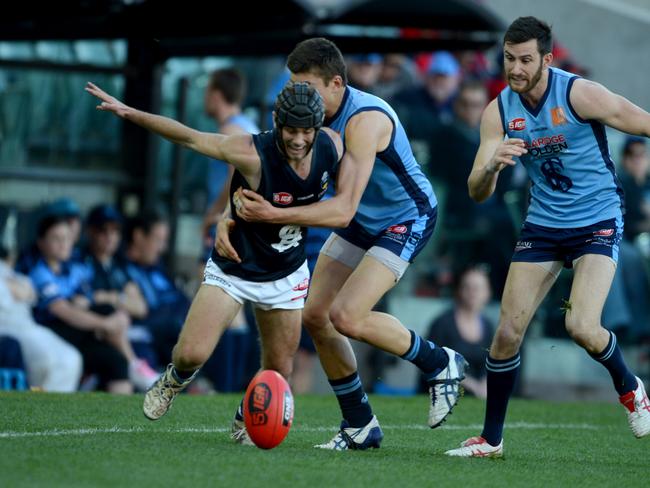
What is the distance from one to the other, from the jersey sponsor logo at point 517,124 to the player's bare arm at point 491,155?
81 millimetres

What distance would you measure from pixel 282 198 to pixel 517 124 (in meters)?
1.56

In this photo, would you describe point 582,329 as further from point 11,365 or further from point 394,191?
point 11,365

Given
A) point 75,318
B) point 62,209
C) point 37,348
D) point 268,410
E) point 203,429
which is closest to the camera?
point 268,410

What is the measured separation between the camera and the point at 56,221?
12203mm

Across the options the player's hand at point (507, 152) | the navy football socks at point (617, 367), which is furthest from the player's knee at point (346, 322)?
the navy football socks at point (617, 367)

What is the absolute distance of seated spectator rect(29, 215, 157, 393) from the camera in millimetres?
12102

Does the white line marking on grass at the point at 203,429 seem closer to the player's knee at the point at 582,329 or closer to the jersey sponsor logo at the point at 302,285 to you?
the jersey sponsor logo at the point at 302,285

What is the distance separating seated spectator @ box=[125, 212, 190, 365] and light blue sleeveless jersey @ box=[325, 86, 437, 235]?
5075 millimetres

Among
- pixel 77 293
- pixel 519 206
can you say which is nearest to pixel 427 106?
pixel 519 206

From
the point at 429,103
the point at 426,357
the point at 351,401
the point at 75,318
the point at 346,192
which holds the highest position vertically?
the point at 346,192

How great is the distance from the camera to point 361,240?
823 cm

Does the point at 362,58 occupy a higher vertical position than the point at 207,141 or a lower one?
higher

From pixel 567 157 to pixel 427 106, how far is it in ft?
26.1

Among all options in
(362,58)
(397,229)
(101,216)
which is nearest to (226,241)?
(397,229)
